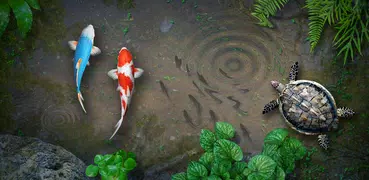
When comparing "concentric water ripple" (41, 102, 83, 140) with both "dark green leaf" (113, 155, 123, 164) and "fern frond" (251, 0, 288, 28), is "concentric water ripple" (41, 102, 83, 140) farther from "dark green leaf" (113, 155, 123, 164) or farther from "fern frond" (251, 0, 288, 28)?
"fern frond" (251, 0, 288, 28)

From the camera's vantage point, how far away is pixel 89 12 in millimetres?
3695

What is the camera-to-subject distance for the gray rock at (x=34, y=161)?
296 cm

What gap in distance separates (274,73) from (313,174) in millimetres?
998

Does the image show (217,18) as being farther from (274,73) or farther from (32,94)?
(32,94)

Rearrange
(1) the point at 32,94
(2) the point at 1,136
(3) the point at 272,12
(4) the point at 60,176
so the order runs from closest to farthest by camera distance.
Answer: (4) the point at 60,176, (2) the point at 1,136, (3) the point at 272,12, (1) the point at 32,94

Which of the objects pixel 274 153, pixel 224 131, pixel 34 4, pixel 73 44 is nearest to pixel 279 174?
pixel 274 153

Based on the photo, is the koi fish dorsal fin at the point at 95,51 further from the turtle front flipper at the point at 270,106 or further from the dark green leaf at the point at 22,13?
the turtle front flipper at the point at 270,106

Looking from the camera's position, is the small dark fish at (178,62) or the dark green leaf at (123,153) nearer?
the dark green leaf at (123,153)

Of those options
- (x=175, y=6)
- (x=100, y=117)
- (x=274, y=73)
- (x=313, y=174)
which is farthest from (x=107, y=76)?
(x=313, y=174)

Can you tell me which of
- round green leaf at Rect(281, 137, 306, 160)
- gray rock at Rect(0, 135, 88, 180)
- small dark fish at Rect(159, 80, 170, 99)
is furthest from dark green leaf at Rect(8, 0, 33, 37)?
round green leaf at Rect(281, 137, 306, 160)

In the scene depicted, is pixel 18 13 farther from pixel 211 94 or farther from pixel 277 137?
pixel 277 137

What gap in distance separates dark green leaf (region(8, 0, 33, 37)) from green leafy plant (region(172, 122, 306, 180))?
1942mm

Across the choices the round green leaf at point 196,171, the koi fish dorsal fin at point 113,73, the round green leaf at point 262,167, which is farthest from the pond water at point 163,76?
the round green leaf at point 262,167

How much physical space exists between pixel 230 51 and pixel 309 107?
91 centimetres
